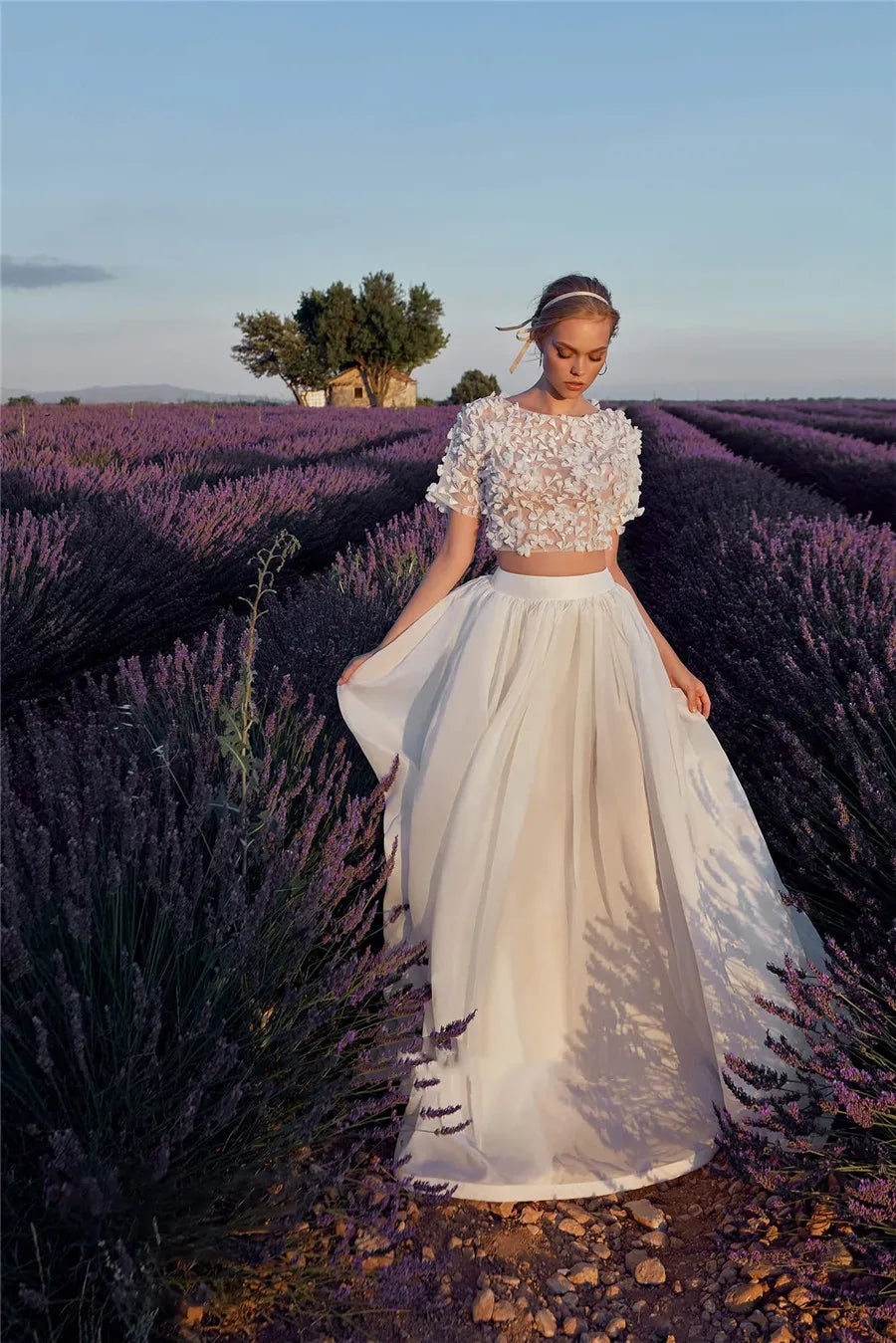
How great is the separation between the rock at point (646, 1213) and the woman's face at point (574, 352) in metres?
1.86

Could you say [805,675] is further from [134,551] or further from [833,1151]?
[134,551]

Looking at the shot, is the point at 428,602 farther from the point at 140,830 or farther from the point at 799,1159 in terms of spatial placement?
the point at 799,1159

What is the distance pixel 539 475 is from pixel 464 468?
21cm

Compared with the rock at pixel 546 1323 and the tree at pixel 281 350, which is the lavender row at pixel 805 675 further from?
the tree at pixel 281 350

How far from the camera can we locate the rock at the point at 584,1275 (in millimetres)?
1815

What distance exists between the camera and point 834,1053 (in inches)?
69.1

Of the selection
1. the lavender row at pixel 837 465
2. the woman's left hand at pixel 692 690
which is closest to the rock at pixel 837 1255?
the woman's left hand at pixel 692 690

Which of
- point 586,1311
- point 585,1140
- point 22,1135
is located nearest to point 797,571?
point 585,1140

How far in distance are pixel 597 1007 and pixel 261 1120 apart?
989mm

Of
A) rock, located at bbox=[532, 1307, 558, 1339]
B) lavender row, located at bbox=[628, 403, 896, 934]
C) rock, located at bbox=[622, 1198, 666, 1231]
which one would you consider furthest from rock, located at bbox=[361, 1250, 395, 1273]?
lavender row, located at bbox=[628, 403, 896, 934]

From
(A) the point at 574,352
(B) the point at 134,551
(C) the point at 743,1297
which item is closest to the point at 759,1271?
Answer: (C) the point at 743,1297

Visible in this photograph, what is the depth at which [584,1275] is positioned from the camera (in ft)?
5.97

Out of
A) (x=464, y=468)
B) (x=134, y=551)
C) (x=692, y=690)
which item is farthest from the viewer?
(x=134, y=551)

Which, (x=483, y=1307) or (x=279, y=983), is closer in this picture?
(x=483, y=1307)
